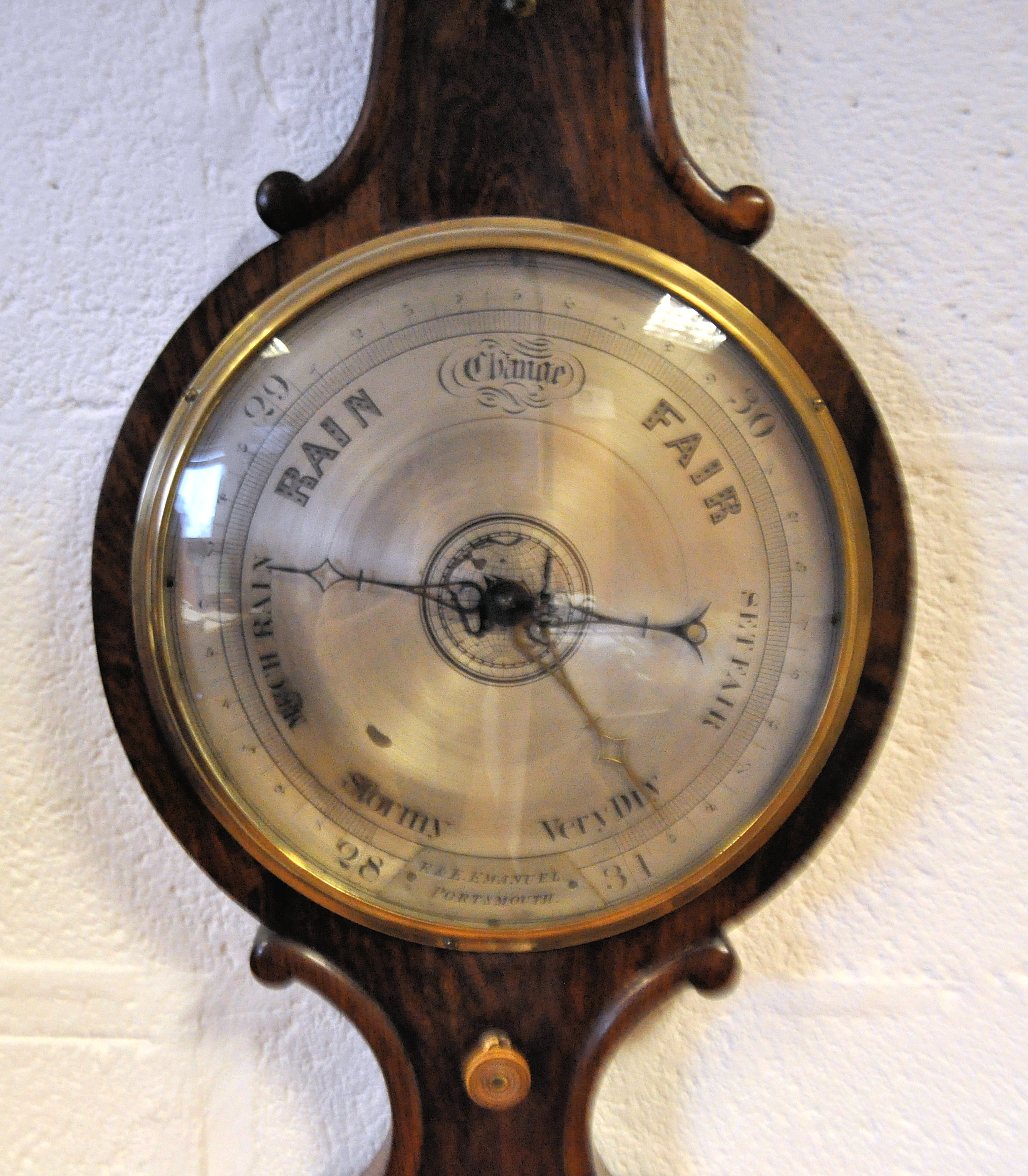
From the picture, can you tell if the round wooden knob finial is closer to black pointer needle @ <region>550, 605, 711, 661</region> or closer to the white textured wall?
the white textured wall

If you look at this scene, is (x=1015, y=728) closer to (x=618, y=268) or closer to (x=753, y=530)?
(x=753, y=530)

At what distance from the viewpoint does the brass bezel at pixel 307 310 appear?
45 centimetres

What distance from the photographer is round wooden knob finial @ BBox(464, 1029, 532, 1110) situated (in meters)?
0.49

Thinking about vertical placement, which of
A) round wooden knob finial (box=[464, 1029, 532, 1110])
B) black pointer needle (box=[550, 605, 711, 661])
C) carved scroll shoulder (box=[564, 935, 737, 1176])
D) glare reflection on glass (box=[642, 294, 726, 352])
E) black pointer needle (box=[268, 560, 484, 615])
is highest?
glare reflection on glass (box=[642, 294, 726, 352])

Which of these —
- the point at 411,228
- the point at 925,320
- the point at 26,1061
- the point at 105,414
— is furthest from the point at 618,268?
the point at 26,1061

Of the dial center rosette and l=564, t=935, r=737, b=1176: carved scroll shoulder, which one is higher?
the dial center rosette

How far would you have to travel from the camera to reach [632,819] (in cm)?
49

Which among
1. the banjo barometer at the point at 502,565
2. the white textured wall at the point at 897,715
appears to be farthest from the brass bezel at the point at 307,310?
the white textured wall at the point at 897,715

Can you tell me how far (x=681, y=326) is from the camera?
460mm

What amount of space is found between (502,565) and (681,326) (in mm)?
151

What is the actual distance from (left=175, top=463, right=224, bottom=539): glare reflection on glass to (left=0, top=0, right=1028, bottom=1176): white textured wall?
126mm

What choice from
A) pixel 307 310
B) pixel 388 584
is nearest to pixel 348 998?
pixel 388 584

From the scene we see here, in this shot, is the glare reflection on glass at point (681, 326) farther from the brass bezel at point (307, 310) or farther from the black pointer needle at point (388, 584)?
the black pointer needle at point (388, 584)

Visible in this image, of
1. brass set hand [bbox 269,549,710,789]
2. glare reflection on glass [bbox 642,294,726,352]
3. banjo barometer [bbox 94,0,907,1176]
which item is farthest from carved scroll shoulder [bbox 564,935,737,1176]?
glare reflection on glass [bbox 642,294,726,352]
